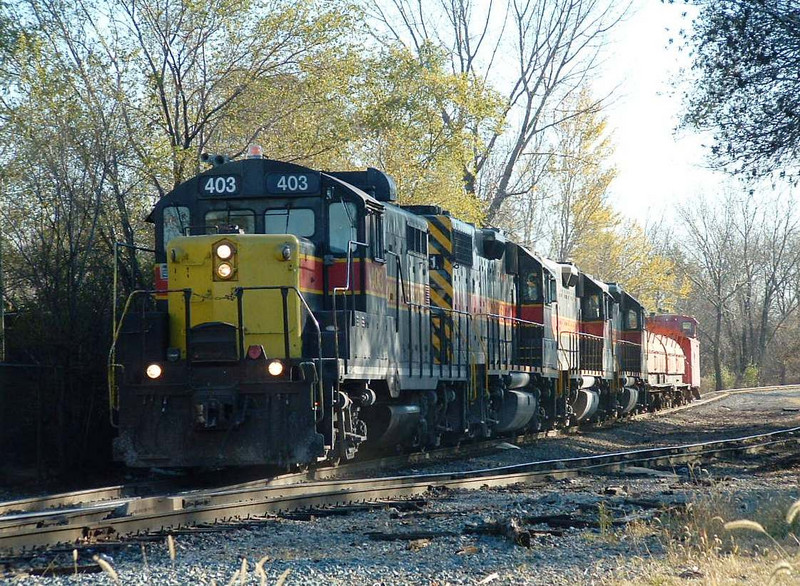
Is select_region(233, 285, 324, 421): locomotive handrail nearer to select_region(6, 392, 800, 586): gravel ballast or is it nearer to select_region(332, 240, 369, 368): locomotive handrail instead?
select_region(332, 240, 369, 368): locomotive handrail

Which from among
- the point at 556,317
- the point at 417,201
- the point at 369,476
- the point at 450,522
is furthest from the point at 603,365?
the point at 450,522

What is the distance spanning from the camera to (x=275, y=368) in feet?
34.2

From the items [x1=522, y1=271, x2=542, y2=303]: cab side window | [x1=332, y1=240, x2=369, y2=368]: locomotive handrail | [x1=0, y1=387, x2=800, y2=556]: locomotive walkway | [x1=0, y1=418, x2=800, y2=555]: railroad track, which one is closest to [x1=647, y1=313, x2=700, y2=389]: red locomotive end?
[x1=522, y1=271, x2=542, y2=303]: cab side window

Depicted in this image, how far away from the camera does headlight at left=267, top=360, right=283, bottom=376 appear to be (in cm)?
1041

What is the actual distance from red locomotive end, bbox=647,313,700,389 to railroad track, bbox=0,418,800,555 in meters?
26.7

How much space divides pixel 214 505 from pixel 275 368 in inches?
103

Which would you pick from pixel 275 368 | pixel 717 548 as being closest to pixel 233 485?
pixel 275 368

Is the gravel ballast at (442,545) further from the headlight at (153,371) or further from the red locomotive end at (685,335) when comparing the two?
the red locomotive end at (685,335)

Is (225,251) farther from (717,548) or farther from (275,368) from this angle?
(717,548)

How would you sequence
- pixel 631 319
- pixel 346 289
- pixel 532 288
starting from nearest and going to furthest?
pixel 346 289 → pixel 532 288 → pixel 631 319

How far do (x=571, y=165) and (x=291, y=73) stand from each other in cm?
2621

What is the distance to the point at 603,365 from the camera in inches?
934

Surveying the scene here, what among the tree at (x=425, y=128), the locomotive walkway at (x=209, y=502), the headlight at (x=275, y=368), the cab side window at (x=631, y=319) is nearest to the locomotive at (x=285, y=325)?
the headlight at (x=275, y=368)

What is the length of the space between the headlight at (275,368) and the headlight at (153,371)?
122 centimetres
